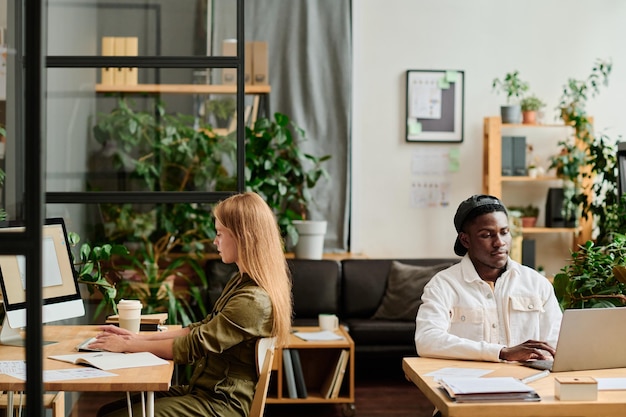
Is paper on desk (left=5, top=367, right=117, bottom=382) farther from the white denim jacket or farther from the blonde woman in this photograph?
the white denim jacket

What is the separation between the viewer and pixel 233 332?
2652mm

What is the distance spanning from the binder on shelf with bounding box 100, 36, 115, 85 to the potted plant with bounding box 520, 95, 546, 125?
2.89m

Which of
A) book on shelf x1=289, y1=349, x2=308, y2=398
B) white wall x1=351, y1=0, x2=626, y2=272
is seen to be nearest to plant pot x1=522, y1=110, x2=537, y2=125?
white wall x1=351, y1=0, x2=626, y2=272

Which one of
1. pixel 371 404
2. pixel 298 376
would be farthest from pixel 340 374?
pixel 371 404

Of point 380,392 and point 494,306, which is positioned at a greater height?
point 494,306

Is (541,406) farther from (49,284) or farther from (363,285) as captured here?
(363,285)

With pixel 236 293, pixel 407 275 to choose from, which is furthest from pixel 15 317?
pixel 407 275

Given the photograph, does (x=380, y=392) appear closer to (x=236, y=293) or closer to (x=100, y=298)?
(x=100, y=298)

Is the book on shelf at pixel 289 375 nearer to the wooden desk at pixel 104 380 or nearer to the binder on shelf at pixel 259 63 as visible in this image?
the binder on shelf at pixel 259 63

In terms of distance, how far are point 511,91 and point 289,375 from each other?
268 centimetres

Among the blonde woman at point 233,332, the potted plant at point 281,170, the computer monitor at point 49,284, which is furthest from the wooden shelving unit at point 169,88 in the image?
the blonde woman at point 233,332

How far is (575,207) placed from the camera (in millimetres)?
6305

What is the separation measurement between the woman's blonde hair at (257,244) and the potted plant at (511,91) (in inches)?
147

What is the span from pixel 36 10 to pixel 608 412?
160cm
